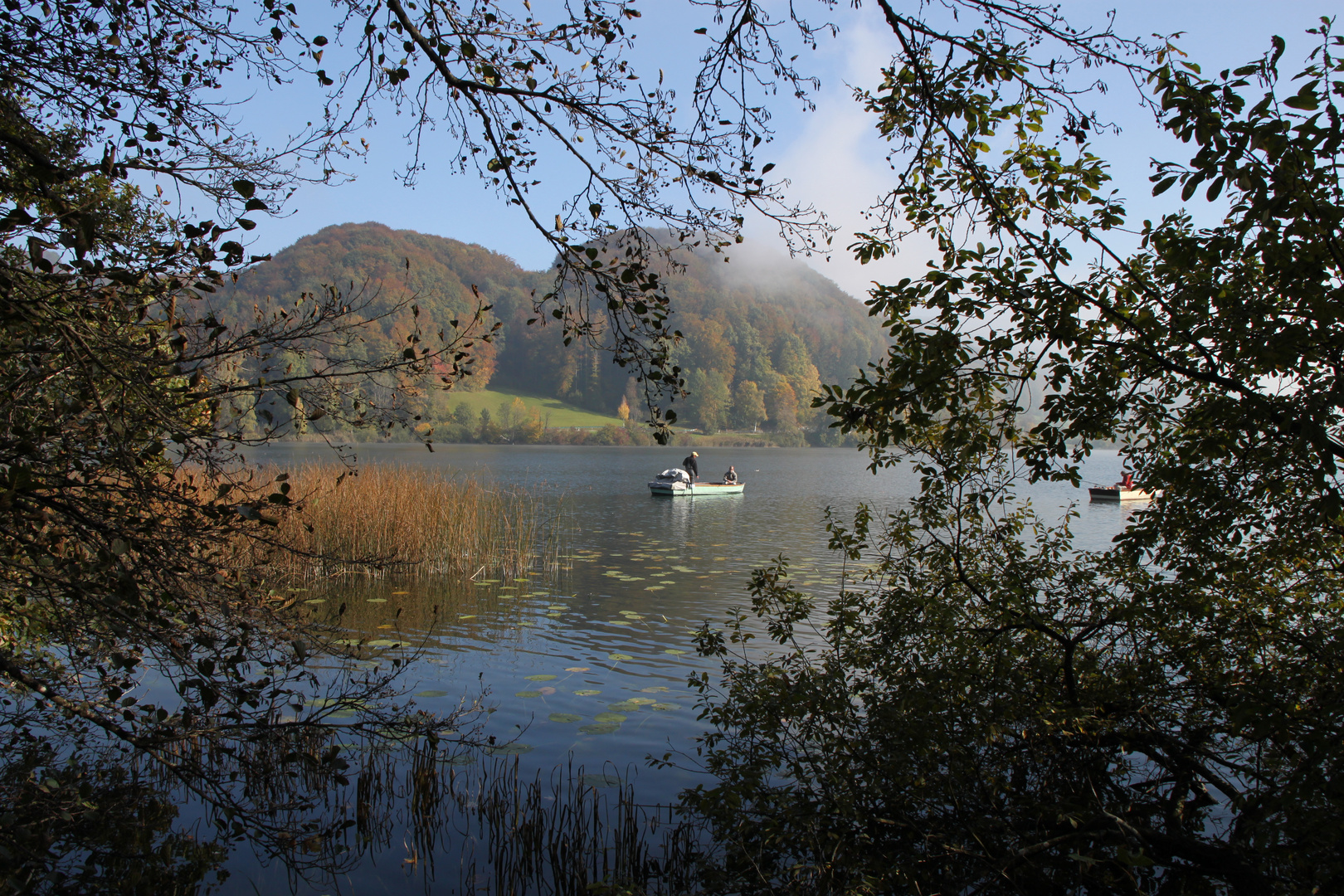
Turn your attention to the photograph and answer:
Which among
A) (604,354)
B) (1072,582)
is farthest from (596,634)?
(604,354)

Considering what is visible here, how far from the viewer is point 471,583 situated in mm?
15344

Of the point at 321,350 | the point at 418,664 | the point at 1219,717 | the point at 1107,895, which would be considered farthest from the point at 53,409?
the point at 418,664

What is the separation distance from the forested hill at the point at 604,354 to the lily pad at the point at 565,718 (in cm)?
9710

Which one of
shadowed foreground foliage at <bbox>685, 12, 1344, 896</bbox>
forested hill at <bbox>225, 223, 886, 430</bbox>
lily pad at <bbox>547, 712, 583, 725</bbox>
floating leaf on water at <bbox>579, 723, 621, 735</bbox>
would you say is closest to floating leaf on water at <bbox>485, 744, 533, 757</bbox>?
floating leaf on water at <bbox>579, 723, 621, 735</bbox>

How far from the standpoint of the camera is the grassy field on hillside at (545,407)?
114 m

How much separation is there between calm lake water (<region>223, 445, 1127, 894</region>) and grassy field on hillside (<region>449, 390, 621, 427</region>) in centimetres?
8693

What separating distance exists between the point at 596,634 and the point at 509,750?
4.88 meters

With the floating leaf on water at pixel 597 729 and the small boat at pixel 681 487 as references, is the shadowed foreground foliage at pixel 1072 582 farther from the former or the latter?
the small boat at pixel 681 487

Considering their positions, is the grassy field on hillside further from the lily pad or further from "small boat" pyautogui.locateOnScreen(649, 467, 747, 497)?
the lily pad

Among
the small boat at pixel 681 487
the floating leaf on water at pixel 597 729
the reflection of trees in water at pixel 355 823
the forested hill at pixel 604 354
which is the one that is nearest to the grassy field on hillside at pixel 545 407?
the forested hill at pixel 604 354

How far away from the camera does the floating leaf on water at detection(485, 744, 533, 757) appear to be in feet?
23.6

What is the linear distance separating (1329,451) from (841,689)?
2.73m

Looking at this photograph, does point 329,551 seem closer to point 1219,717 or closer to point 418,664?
point 418,664

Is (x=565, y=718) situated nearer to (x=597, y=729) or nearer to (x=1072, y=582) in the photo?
(x=597, y=729)
